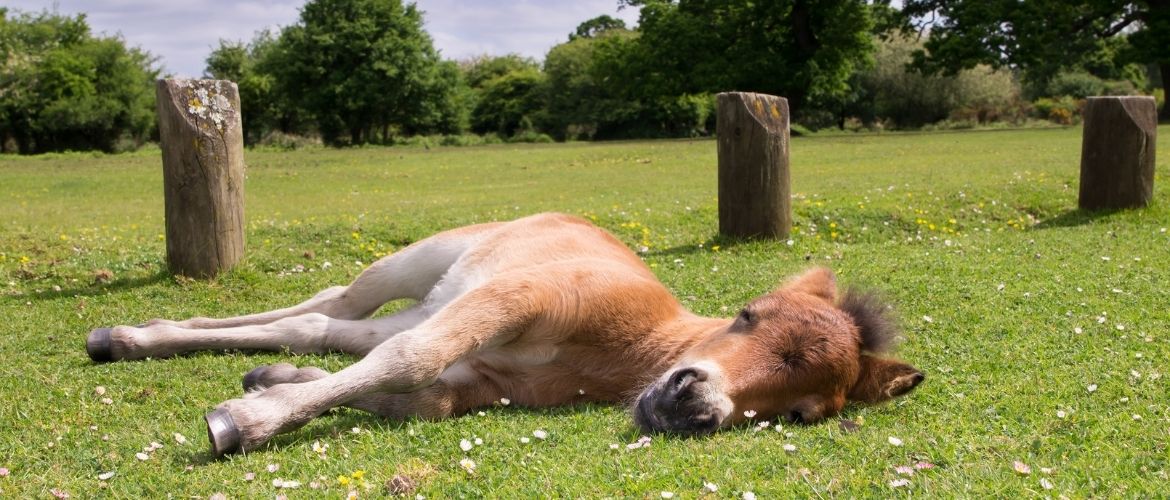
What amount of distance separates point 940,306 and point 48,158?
118 feet

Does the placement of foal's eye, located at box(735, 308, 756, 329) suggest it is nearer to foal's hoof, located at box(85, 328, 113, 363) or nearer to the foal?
the foal

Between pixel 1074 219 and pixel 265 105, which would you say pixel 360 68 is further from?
pixel 1074 219

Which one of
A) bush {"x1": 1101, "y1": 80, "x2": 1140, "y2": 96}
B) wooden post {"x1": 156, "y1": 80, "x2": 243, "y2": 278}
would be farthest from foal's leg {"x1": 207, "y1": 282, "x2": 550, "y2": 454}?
bush {"x1": 1101, "y1": 80, "x2": 1140, "y2": 96}

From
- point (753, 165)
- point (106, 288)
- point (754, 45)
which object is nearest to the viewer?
point (106, 288)

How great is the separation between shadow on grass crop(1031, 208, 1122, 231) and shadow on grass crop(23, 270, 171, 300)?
10087 mm

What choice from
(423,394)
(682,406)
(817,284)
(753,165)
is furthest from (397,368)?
(753,165)

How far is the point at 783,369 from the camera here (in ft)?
13.1

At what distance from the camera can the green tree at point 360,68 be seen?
5653cm

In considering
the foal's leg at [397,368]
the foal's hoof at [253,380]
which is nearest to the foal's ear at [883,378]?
the foal's leg at [397,368]

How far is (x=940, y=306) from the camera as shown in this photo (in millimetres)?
7023

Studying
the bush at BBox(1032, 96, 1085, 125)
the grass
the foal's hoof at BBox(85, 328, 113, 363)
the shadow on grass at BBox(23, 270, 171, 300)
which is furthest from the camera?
the bush at BBox(1032, 96, 1085, 125)

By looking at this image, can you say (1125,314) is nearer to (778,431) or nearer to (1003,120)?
(778,431)

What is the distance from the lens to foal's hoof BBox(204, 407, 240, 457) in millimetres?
3756

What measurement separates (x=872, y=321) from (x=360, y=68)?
56195mm
